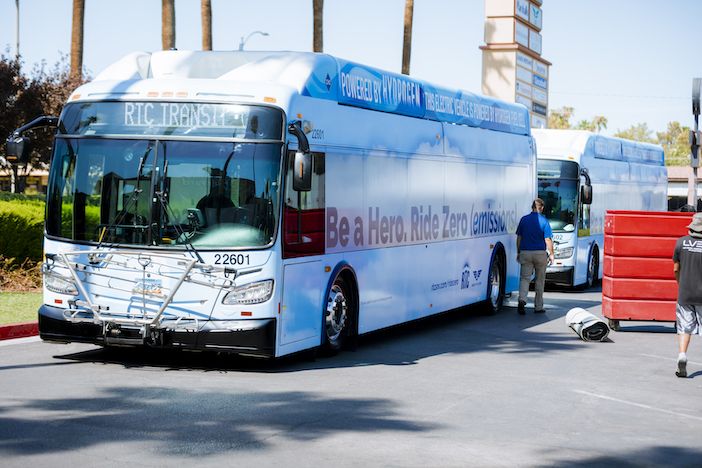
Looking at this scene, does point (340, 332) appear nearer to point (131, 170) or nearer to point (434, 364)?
point (434, 364)

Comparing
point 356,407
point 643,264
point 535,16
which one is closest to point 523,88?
point 535,16

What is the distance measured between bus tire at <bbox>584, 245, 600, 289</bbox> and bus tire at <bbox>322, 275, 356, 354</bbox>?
13744 mm

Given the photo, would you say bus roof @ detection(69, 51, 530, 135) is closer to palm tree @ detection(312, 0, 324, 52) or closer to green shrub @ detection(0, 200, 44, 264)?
green shrub @ detection(0, 200, 44, 264)

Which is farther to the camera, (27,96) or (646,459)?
(27,96)

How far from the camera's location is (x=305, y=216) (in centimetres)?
1204

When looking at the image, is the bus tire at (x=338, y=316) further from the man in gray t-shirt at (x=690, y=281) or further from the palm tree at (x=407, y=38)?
the palm tree at (x=407, y=38)

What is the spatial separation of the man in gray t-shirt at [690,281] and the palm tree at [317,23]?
23.0 m

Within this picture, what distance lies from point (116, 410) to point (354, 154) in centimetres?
503


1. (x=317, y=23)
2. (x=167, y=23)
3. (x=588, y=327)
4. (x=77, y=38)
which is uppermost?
(x=317, y=23)

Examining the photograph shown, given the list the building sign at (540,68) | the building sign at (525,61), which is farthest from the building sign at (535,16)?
the building sign at (525,61)

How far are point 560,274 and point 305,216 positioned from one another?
13.7m

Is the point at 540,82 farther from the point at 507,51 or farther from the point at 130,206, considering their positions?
the point at 130,206

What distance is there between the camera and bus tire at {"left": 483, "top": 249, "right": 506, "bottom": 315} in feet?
62.6

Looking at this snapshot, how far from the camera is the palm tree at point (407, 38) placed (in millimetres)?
40219
